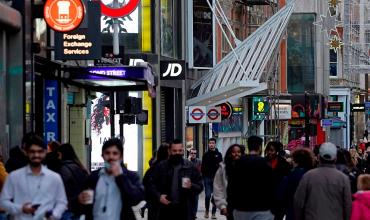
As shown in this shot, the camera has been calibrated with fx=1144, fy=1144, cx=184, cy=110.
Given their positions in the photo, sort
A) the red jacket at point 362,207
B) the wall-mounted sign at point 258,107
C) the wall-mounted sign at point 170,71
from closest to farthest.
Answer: the red jacket at point 362,207 → the wall-mounted sign at point 170,71 → the wall-mounted sign at point 258,107

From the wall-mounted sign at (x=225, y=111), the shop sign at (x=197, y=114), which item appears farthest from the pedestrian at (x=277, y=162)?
the wall-mounted sign at (x=225, y=111)

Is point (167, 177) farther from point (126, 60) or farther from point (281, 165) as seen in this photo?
point (126, 60)

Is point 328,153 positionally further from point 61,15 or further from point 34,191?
point 61,15

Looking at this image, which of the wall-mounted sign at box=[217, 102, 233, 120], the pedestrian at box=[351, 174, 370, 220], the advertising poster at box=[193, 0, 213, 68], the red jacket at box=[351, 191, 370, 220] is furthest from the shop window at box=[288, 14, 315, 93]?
the red jacket at box=[351, 191, 370, 220]

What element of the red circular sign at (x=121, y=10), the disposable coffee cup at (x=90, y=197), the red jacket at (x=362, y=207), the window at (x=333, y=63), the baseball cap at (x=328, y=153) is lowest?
the red jacket at (x=362, y=207)

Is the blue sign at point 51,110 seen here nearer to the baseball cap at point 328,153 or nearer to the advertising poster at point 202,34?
the baseball cap at point 328,153

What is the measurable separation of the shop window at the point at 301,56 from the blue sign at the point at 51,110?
51458mm

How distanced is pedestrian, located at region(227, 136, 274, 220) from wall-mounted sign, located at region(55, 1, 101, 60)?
10.1 meters

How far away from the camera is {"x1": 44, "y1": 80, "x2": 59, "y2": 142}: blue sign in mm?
26844

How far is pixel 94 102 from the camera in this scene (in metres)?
38.8

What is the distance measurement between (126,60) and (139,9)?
3.25m

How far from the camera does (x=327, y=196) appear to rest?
1383cm

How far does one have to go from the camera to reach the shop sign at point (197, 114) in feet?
134

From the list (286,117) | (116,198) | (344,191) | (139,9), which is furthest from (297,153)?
(286,117)
